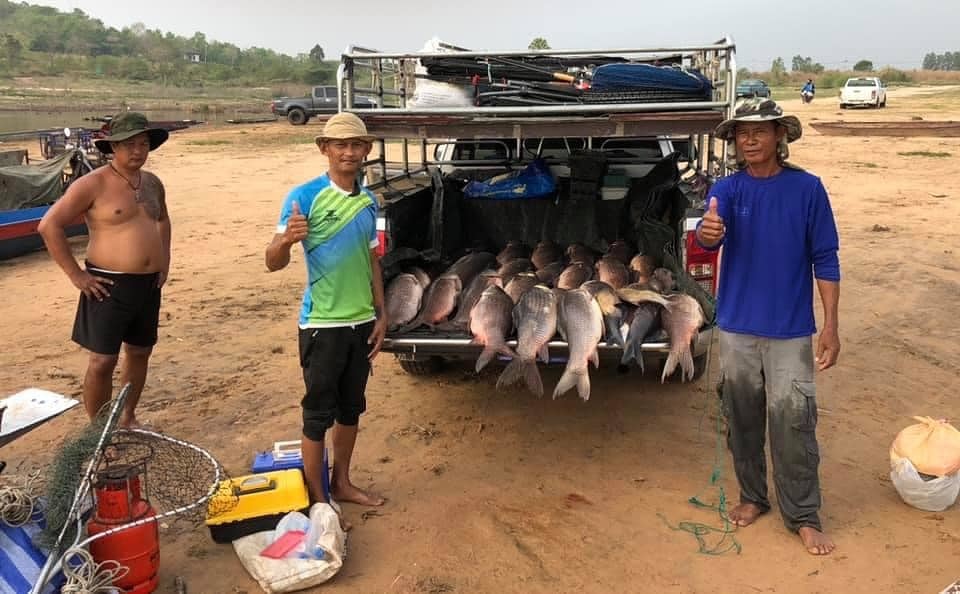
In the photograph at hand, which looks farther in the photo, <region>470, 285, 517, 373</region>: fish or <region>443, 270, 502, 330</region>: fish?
<region>443, 270, 502, 330</region>: fish

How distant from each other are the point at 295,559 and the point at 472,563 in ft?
2.78

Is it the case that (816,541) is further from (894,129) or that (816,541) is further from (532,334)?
(894,129)

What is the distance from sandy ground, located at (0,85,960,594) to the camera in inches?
149

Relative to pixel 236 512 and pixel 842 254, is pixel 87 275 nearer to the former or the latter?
→ pixel 236 512

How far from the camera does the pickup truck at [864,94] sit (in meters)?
39.5

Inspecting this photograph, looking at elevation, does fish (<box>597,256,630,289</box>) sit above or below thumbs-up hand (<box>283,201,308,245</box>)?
below

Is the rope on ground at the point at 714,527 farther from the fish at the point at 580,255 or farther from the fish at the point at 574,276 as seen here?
the fish at the point at 580,255

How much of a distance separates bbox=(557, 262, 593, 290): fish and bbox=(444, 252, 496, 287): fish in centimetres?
60

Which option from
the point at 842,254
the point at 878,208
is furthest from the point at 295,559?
the point at 878,208

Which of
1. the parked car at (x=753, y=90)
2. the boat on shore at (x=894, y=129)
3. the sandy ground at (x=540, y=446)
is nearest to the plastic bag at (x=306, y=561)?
the sandy ground at (x=540, y=446)

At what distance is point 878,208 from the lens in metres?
13.6

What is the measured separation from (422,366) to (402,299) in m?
1.61

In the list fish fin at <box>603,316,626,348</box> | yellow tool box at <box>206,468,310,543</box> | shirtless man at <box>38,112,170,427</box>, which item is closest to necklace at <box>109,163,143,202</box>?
shirtless man at <box>38,112,170,427</box>

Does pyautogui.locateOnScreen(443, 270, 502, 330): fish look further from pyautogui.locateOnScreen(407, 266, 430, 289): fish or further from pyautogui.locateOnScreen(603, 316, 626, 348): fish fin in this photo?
pyautogui.locateOnScreen(603, 316, 626, 348): fish fin
